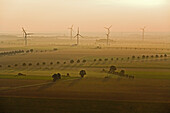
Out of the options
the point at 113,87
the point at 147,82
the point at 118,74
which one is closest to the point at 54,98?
the point at 113,87

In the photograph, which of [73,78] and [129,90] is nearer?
[129,90]

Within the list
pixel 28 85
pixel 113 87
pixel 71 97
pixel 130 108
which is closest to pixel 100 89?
pixel 113 87

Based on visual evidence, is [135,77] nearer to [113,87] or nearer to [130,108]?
[113,87]

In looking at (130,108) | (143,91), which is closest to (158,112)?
(130,108)

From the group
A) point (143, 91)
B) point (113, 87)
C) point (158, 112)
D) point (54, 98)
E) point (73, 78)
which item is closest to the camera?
point (158, 112)

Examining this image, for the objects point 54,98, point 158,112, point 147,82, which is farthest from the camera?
point 147,82

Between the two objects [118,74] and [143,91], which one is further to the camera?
[118,74]

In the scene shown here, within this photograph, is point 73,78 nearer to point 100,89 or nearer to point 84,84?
point 84,84

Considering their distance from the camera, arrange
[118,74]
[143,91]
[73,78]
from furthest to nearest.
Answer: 1. [118,74]
2. [73,78]
3. [143,91]

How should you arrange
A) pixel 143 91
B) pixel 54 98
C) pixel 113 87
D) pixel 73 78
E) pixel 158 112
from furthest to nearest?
pixel 73 78, pixel 113 87, pixel 143 91, pixel 54 98, pixel 158 112
